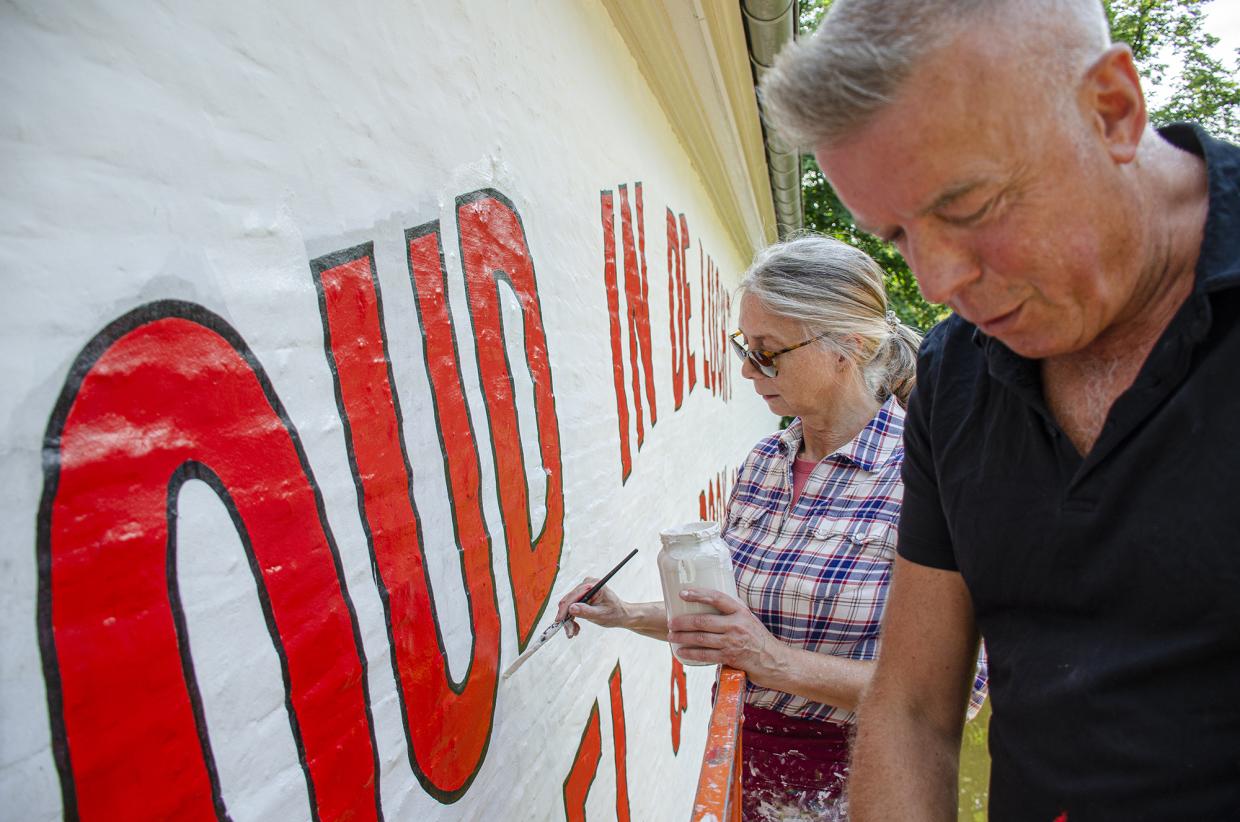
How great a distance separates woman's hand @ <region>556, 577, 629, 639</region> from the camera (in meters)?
2.20

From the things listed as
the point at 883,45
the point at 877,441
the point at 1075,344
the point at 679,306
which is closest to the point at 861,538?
the point at 877,441

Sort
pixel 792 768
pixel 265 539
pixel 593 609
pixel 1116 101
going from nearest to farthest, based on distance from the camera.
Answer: pixel 1116 101
pixel 265 539
pixel 792 768
pixel 593 609

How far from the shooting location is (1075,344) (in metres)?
1.08

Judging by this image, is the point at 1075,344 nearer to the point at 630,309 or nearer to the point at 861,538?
the point at 861,538

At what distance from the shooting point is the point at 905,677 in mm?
1403

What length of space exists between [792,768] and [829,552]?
1.81ft

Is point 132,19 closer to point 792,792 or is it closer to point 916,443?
point 916,443

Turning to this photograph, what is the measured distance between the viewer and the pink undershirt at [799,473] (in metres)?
2.27

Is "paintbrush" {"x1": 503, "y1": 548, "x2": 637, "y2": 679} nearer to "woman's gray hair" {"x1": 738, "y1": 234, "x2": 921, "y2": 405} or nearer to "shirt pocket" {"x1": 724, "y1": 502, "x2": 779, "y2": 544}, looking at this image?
"shirt pocket" {"x1": 724, "y1": 502, "x2": 779, "y2": 544}

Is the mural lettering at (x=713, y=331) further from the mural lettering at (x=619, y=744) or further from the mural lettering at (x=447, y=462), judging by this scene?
the mural lettering at (x=447, y=462)

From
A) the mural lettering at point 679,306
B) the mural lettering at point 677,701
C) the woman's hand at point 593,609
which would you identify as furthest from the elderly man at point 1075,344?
the mural lettering at point 679,306

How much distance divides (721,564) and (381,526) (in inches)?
29.4

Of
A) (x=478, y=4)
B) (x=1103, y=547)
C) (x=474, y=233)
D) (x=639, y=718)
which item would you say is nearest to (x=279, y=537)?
(x=474, y=233)

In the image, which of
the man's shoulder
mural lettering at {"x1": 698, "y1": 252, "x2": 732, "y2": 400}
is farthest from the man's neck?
mural lettering at {"x1": 698, "y1": 252, "x2": 732, "y2": 400}
